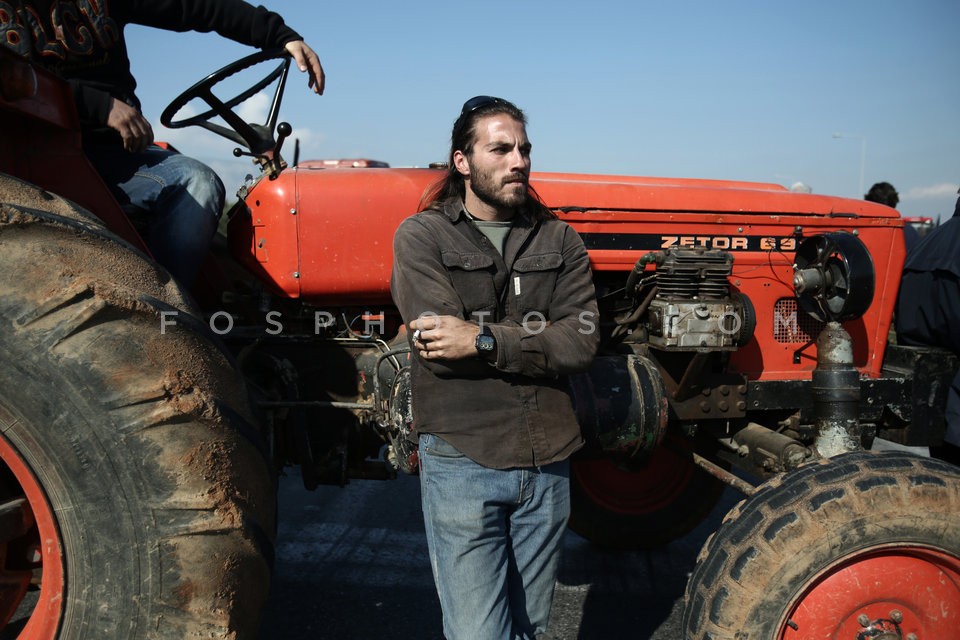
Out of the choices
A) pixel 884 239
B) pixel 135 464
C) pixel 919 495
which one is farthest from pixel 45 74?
pixel 884 239

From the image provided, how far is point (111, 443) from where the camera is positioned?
5.09 feet

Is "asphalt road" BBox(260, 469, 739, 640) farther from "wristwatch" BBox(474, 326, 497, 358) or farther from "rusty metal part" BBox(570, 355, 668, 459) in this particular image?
"wristwatch" BBox(474, 326, 497, 358)

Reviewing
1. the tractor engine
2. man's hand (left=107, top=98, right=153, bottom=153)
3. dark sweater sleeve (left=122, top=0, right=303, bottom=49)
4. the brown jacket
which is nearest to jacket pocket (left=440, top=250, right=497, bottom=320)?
the brown jacket

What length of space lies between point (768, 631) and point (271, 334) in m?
1.76

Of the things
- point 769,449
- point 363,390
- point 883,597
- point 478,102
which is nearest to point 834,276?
point 769,449

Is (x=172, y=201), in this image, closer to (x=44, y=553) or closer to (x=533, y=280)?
(x=44, y=553)

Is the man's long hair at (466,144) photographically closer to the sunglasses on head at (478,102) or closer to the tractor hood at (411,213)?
the sunglasses on head at (478,102)

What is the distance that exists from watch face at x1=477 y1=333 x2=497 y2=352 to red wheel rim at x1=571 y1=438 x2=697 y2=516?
1.83 metres

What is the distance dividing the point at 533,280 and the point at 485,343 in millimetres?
275

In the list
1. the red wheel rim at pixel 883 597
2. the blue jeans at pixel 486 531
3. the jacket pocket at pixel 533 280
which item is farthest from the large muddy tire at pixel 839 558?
the jacket pocket at pixel 533 280

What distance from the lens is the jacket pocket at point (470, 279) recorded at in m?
1.71

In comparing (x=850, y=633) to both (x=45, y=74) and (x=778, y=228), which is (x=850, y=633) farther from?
(x=45, y=74)

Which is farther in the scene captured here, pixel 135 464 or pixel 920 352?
pixel 920 352

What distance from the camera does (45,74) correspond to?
1.88m
